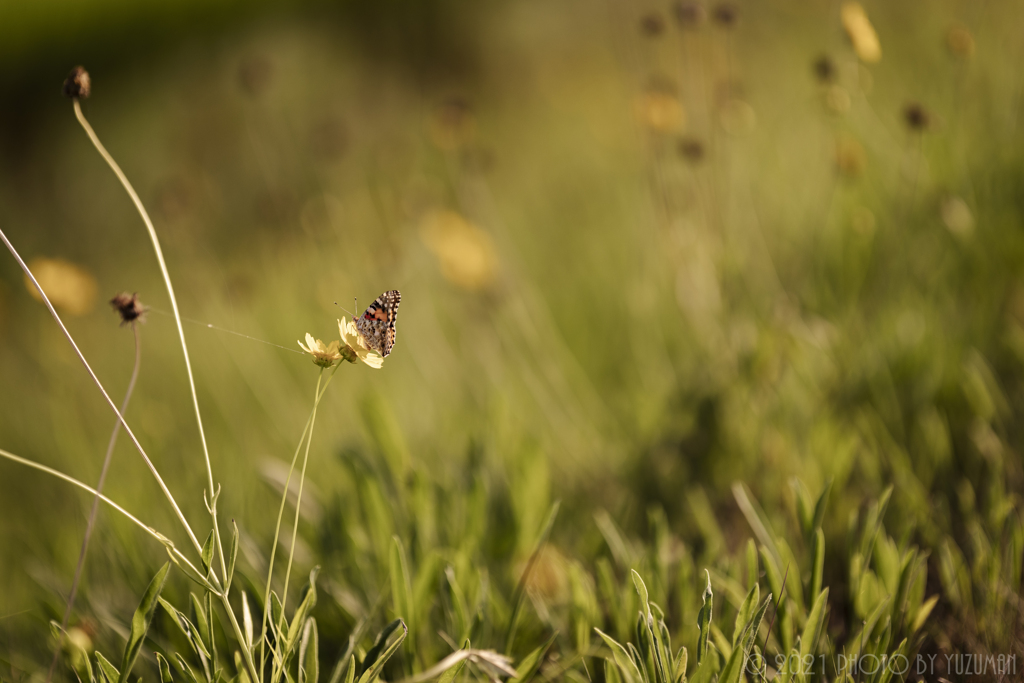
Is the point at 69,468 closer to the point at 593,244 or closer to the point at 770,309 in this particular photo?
the point at 593,244

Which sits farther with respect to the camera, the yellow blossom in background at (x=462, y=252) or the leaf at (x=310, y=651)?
the yellow blossom in background at (x=462, y=252)

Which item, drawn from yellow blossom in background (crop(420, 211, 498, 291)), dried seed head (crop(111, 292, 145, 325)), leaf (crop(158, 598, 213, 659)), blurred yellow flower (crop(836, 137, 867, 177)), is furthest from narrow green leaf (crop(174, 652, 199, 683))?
blurred yellow flower (crop(836, 137, 867, 177))

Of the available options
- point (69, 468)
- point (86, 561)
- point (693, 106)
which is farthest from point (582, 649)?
point (69, 468)

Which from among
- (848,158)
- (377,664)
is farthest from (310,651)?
(848,158)

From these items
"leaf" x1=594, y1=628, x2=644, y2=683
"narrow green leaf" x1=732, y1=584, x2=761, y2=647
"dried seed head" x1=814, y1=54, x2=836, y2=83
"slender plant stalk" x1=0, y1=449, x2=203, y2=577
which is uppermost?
"dried seed head" x1=814, y1=54, x2=836, y2=83

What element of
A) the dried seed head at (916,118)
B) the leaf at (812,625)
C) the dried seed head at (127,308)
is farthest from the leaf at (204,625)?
the dried seed head at (916,118)

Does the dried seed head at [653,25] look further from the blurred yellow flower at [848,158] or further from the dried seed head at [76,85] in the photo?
the dried seed head at [76,85]

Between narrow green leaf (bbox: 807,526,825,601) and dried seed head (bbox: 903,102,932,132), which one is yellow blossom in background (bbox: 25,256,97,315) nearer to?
narrow green leaf (bbox: 807,526,825,601)

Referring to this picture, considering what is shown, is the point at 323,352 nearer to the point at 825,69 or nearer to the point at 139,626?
the point at 139,626
